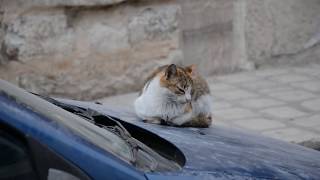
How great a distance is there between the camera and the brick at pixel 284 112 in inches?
294

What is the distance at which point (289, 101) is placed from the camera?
8023mm

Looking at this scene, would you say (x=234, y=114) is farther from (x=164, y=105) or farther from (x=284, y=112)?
(x=164, y=105)

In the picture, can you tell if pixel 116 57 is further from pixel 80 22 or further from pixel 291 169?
pixel 291 169

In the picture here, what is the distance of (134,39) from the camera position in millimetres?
8336

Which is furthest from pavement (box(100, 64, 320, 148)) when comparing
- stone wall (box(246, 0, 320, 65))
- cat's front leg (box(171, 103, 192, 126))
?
cat's front leg (box(171, 103, 192, 126))

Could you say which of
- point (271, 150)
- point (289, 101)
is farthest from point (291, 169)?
point (289, 101)

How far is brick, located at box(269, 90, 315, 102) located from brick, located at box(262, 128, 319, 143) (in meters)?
1.19

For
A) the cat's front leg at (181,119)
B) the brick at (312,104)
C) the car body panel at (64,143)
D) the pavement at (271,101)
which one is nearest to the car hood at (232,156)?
the car body panel at (64,143)

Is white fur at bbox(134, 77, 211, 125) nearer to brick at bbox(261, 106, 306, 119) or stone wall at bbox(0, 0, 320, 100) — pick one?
brick at bbox(261, 106, 306, 119)

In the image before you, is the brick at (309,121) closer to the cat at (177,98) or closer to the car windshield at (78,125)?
the cat at (177,98)

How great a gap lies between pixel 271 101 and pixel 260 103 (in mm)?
149

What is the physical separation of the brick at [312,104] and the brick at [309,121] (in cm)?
28

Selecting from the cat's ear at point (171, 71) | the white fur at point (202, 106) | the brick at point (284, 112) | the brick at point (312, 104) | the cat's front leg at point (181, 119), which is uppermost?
the cat's ear at point (171, 71)

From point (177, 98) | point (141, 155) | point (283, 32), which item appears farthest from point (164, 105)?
point (283, 32)
